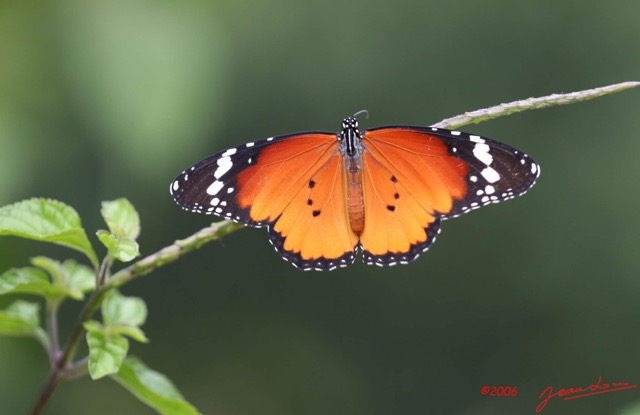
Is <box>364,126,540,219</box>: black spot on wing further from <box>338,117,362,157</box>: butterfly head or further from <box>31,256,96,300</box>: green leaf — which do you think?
<box>31,256,96,300</box>: green leaf

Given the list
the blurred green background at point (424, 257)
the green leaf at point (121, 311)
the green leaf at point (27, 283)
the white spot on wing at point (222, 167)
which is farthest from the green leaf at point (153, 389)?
the blurred green background at point (424, 257)

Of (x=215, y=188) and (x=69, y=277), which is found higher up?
(x=215, y=188)

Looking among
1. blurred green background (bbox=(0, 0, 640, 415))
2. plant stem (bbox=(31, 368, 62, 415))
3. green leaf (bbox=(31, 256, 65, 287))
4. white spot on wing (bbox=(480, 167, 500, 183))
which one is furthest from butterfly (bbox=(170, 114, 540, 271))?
blurred green background (bbox=(0, 0, 640, 415))

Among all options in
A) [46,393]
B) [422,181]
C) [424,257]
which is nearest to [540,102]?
[422,181]

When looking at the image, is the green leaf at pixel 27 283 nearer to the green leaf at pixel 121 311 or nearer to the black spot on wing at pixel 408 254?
the green leaf at pixel 121 311

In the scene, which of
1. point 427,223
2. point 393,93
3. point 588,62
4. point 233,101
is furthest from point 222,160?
point 588,62

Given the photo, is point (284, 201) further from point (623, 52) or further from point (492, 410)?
point (623, 52)

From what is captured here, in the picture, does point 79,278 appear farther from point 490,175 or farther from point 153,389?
point 490,175
